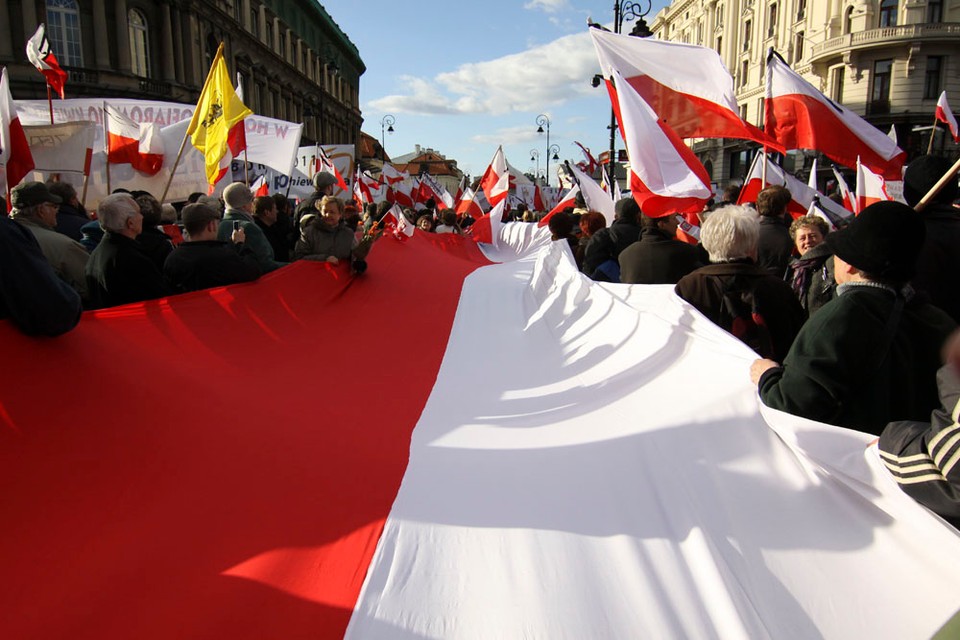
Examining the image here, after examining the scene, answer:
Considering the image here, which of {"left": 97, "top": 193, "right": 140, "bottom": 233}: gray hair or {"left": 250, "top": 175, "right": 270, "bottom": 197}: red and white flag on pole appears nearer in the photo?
{"left": 97, "top": 193, "right": 140, "bottom": 233}: gray hair

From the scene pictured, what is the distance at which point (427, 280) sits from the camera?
8.94 m

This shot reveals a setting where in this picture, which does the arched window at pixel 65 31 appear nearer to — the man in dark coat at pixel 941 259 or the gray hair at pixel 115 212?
the gray hair at pixel 115 212

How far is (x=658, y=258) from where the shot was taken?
16.3ft

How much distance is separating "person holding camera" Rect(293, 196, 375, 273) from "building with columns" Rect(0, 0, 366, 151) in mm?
23212

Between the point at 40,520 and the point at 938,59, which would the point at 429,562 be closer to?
the point at 40,520

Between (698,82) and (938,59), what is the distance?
52.4 meters

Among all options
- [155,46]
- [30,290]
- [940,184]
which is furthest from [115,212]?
[155,46]

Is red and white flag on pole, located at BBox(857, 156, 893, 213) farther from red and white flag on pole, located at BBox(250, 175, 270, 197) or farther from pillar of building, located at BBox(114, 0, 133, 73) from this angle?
pillar of building, located at BBox(114, 0, 133, 73)

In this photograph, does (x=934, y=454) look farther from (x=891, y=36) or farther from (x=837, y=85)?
(x=837, y=85)

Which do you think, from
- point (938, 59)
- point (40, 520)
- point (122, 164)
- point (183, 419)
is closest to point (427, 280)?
point (122, 164)

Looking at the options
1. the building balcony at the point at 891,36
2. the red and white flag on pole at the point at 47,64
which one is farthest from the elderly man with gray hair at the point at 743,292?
the building balcony at the point at 891,36

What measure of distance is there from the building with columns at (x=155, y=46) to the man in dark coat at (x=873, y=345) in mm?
28487

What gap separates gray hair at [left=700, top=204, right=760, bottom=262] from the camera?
136 inches

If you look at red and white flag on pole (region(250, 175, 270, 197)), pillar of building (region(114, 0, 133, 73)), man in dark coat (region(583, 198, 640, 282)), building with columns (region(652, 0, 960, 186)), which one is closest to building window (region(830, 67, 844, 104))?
building with columns (region(652, 0, 960, 186))
